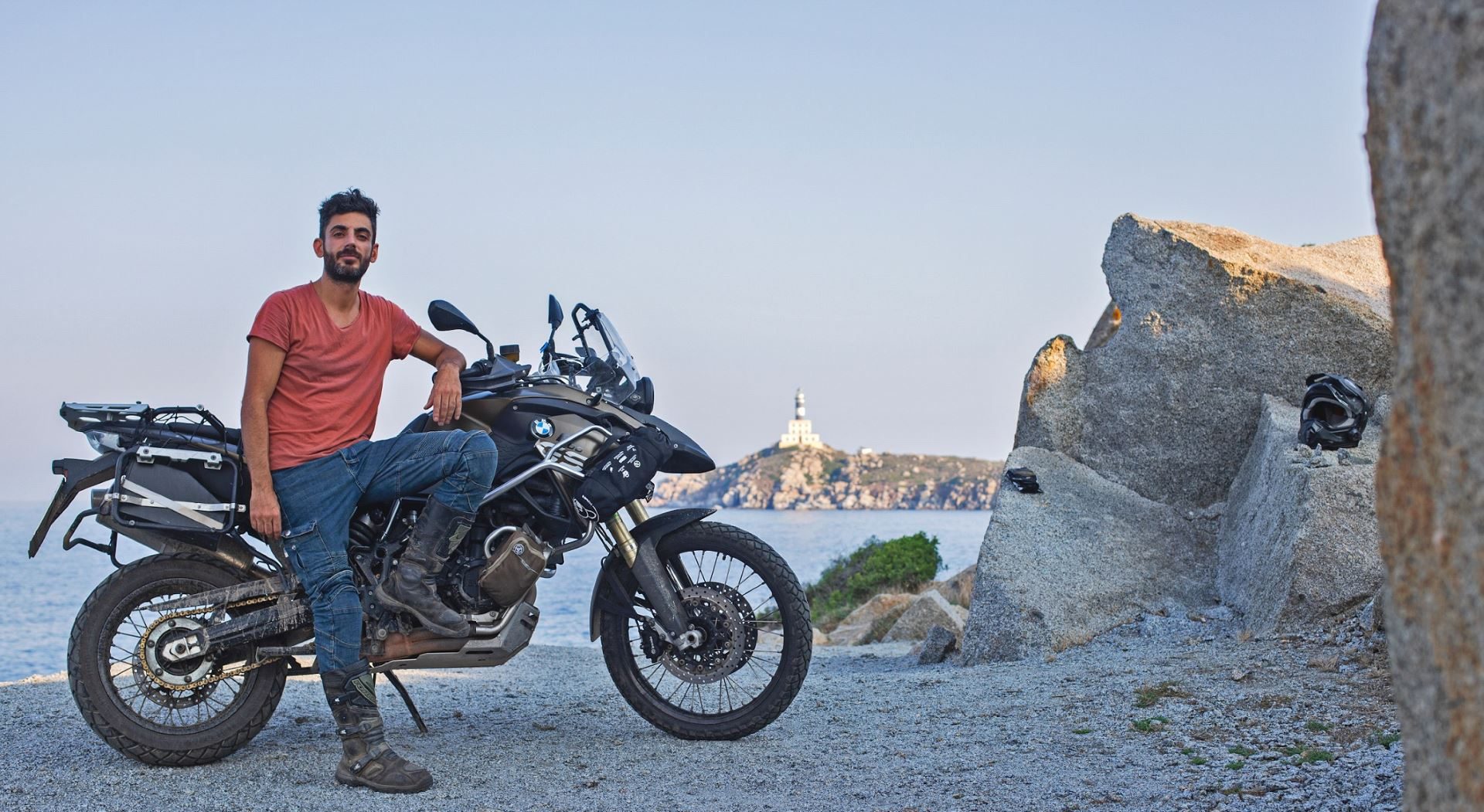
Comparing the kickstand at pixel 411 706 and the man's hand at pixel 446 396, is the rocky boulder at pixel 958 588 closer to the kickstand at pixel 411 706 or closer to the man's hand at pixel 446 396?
the kickstand at pixel 411 706

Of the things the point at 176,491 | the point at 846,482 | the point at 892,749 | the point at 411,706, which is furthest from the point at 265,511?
the point at 846,482

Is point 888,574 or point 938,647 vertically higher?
point 938,647

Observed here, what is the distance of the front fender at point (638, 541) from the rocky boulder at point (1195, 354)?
16.9 feet

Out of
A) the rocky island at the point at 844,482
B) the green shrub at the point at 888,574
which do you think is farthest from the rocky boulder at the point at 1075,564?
the rocky island at the point at 844,482

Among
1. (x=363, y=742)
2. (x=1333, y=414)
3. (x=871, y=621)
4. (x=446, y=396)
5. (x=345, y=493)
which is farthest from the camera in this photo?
(x=871, y=621)

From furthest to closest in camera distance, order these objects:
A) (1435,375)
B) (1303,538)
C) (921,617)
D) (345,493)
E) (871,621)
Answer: (871,621)
(921,617)
(1303,538)
(345,493)
(1435,375)

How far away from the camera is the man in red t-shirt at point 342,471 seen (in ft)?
15.7

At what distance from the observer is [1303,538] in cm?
684

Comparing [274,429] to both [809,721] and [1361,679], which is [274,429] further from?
[1361,679]

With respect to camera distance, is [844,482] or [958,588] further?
[844,482]

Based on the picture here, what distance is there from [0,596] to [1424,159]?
27.8m

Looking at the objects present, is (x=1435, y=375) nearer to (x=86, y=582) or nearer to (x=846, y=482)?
(x=86, y=582)

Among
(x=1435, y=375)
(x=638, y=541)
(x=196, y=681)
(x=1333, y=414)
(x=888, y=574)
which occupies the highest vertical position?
(x=1333, y=414)

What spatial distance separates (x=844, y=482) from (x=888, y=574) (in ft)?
222
